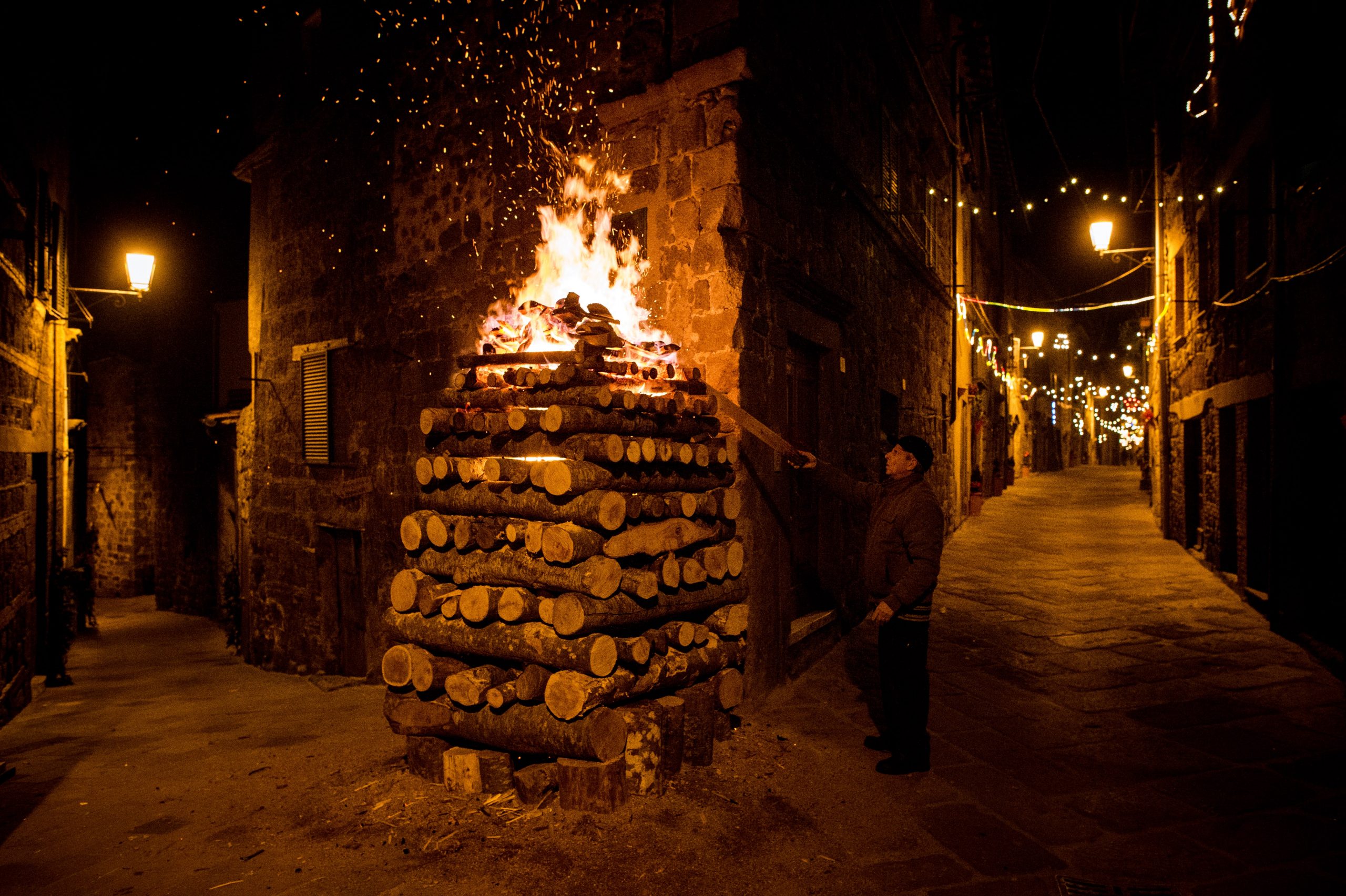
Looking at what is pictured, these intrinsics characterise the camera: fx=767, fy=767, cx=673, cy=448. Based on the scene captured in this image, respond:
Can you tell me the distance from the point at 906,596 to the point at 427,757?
2.94 m

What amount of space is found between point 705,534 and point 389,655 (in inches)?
81.9

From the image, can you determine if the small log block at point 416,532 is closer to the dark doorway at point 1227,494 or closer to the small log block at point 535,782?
the small log block at point 535,782

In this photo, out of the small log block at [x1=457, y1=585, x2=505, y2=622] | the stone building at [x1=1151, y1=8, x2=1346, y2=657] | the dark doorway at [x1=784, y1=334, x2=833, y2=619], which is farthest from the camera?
the dark doorway at [x1=784, y1=334, x2=833, y2=619]

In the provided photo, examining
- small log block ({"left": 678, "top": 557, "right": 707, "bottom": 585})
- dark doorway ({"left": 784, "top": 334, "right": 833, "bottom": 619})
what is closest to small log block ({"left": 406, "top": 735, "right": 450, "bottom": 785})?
small log block ({"left": 678, "top": 557, "right": 707, "bottom": 585})

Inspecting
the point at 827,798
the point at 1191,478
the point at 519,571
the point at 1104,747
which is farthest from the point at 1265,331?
the point at 519,571

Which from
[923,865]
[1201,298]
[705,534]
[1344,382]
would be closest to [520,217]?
[705,534]

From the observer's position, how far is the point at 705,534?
16.1ft

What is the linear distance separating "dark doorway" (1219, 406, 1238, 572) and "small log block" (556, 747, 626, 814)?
943 cm

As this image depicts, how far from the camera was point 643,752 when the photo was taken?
4.17 metres

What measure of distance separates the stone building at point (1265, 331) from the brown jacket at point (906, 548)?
4318 millimetres

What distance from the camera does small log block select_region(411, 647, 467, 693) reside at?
4535mm

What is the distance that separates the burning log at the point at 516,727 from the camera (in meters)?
4.00

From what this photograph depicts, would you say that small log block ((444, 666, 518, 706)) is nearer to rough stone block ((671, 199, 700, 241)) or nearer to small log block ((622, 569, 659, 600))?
small log block ((622, 569, 659, 600))

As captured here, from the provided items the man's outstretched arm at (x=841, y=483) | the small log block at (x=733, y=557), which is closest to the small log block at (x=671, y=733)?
the small log block at (x=733, y=557)
